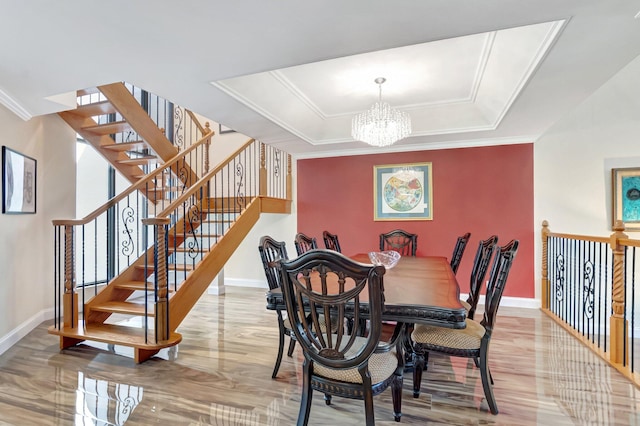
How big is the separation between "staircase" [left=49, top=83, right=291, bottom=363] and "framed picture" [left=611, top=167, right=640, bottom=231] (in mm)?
4527

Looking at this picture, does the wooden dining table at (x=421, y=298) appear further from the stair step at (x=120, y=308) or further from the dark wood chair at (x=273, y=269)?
the stair step at (x=120, y=308)

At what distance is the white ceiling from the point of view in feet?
5.86

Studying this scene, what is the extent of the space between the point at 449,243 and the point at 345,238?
5.18ft

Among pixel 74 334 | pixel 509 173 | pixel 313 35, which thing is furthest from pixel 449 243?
pixel 74 334

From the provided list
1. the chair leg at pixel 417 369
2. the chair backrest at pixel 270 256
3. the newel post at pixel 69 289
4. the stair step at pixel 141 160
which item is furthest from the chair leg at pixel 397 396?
the stair step at pixel 141 160

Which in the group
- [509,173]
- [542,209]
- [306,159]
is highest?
[306,159]

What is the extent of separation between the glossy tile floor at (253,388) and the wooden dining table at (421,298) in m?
0.70

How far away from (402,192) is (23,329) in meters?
4.86

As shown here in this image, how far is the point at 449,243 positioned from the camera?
4.86 m

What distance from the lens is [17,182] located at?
3260mm

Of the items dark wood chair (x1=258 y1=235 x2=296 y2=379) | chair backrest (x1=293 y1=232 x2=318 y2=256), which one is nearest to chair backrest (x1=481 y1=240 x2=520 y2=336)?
dark wood chair (x1=258 y1=235 x2=296 y2=379)

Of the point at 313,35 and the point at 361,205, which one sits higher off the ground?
the point at 313,35

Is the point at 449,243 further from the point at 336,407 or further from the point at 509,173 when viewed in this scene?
the point at 336,407

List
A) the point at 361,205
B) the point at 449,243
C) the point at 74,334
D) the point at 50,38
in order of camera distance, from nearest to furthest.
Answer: the point at 50,38 < the point at 74,334 < the point at 449,243 < the point at 361,205
